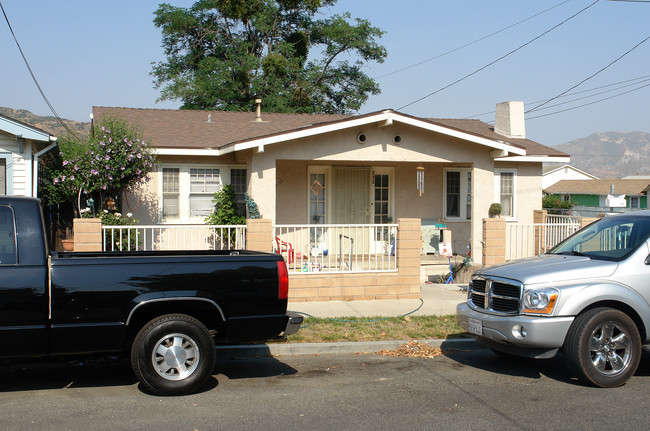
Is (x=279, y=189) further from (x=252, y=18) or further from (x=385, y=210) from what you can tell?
(x=252, y=18)

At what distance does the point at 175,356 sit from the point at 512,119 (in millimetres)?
14452

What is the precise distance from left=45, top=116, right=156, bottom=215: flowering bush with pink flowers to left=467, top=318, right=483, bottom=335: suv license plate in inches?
334

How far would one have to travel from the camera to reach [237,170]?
1527cm

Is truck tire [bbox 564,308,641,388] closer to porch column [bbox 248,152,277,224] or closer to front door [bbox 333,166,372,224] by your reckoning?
porch column [bbox 248,152,277,224]

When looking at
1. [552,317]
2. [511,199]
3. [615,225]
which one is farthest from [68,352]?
[511,199]

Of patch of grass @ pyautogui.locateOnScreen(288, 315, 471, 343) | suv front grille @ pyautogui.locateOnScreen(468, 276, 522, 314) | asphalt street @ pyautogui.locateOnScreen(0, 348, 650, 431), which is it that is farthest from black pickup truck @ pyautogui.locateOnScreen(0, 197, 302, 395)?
suv front grille @ pyautogui.locateOnScreen(468, 276, 522, 314)

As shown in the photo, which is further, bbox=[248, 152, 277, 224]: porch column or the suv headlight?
bbox=[248, 152, 277, 224]: porch column

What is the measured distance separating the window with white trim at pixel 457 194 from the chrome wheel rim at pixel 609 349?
1033cm

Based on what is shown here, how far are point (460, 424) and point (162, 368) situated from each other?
9.68 feet

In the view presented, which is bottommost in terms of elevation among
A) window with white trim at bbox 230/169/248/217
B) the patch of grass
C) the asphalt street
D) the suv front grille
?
the asphalt street

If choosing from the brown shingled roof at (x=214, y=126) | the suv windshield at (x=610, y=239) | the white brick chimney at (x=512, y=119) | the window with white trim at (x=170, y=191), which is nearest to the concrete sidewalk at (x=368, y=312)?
the suv windshield at (x=610, y=239)

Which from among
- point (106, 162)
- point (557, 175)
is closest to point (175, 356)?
point (106, 162)

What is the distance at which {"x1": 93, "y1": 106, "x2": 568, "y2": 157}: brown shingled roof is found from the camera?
48.7 feet

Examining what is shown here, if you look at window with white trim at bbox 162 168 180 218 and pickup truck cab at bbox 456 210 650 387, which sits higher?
window with white trim at bbox 162 168 180 218
